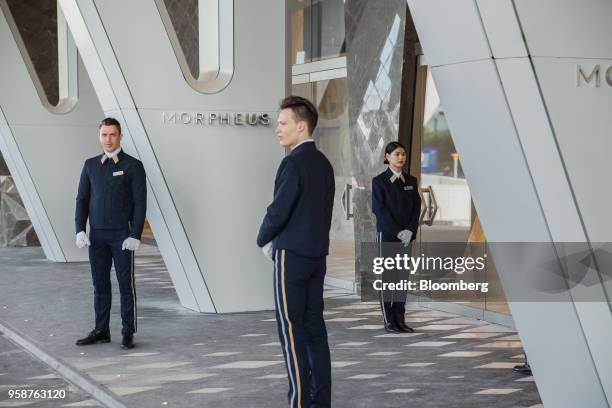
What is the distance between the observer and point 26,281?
1330 cm

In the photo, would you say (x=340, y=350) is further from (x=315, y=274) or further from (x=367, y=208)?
(x=367, y=208)

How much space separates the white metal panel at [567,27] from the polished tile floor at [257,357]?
7.75 ft

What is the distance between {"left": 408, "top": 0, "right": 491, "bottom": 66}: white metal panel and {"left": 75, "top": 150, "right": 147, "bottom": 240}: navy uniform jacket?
11.5 feet

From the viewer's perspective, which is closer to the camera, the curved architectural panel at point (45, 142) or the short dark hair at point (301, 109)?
the short dark hair at point (301, 109)

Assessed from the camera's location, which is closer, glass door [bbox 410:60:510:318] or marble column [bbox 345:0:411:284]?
glass door [bbox 410:60:510:318]

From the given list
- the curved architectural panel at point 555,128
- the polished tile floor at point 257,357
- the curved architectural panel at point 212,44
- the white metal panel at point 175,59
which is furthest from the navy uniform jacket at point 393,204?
the curved architectural panel at point 555,128

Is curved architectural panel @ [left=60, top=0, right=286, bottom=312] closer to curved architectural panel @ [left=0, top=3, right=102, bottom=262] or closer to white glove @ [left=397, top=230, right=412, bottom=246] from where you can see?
white glove @ [left=397, top=230, right=412, bottom=246]

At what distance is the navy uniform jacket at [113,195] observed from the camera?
7.79m

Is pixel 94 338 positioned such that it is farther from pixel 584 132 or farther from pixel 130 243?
pixel 584 132

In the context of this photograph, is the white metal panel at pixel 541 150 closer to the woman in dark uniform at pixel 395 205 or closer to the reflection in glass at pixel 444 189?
the woman in dark uniform at pixel 395 205

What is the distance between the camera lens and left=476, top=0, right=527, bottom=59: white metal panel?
4.61m

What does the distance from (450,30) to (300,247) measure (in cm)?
139

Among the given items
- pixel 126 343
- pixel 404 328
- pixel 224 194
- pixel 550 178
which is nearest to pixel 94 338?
pixel 126 343

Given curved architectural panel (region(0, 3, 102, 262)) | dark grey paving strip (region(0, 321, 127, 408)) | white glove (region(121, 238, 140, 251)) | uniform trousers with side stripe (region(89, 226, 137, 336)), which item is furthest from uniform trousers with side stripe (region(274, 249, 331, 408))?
curved architectural panel (region(0, 3, 102, 262))
